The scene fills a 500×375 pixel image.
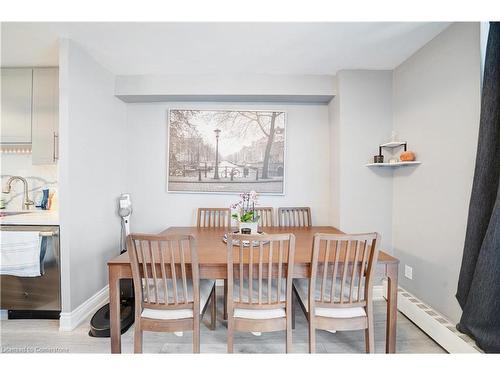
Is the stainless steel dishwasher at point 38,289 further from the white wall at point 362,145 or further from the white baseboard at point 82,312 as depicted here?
the white wall at point 362,145

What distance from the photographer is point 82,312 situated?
2.13 metres

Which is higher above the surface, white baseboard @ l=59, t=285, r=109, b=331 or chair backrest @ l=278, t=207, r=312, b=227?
chair backrest @ l=278, t=207, r=312, b=227

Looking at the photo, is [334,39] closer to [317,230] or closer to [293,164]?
[293,164]

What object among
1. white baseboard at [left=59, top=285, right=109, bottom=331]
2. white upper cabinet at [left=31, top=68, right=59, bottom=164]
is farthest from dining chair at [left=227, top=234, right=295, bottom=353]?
white upper cabinet at [left=31, top=68, right=59, bottom=164]

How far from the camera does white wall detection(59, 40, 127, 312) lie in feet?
6.57

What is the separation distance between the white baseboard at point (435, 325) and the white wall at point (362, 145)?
0.64 metres

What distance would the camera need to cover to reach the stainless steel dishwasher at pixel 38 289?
2.04 m

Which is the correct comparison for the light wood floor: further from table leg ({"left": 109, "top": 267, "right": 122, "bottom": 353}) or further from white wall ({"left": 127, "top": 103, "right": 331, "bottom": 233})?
white wall ({"left": 127, "top": 103, "right": 331, "bottom": 233})

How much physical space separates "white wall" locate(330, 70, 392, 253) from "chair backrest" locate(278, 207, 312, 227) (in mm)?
382

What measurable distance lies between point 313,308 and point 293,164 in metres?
1.76

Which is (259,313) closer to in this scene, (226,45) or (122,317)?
(122,317)

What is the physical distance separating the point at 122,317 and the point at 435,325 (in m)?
2.60
